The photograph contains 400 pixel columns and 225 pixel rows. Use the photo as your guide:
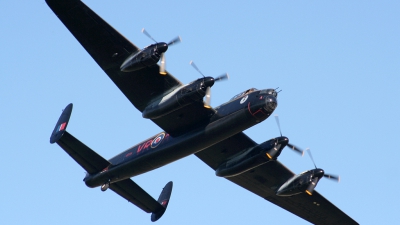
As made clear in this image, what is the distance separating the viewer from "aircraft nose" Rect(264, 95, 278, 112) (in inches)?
1387

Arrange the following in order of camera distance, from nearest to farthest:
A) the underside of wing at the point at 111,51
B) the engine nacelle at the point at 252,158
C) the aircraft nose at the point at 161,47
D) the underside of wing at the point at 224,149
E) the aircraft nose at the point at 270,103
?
the aircraft nose at the point at 161,47 < the underside of wing at the point at 111,51 < the aircraft nose at the point at 270,103 < the engine nacelle at the point at 252,158 < the underside of wing at the point at 224,149

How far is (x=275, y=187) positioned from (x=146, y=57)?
42.9 ft

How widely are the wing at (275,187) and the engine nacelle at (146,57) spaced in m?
7.73

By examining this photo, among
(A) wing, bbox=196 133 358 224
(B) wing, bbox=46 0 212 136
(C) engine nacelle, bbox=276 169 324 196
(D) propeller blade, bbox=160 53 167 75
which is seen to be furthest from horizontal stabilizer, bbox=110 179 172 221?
(D) propeller blade, bbox=160 53 167 75

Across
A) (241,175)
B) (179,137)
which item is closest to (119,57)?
(179,137)

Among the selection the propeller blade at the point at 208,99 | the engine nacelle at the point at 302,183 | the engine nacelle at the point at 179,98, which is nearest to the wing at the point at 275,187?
the engine nacelle at the point at 302,183

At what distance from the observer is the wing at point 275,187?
40.3 metres

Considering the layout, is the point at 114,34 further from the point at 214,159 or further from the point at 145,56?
the point at 214,159

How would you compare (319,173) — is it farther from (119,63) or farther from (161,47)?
(119,63)

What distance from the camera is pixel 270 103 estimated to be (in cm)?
3525

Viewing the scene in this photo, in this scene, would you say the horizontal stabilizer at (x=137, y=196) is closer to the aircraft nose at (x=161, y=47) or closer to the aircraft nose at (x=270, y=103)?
the aircraft nose at (x=161, y=47)

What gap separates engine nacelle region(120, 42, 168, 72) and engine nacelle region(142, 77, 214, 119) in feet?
7.06

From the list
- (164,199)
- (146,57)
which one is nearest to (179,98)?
(146,57)

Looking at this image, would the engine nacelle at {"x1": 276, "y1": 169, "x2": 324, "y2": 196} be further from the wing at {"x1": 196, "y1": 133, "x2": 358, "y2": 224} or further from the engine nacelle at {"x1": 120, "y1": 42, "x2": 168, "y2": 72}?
the engine nacelle at {"x1": 120, "y1": 42, "x2": 168, "y2": 72}
